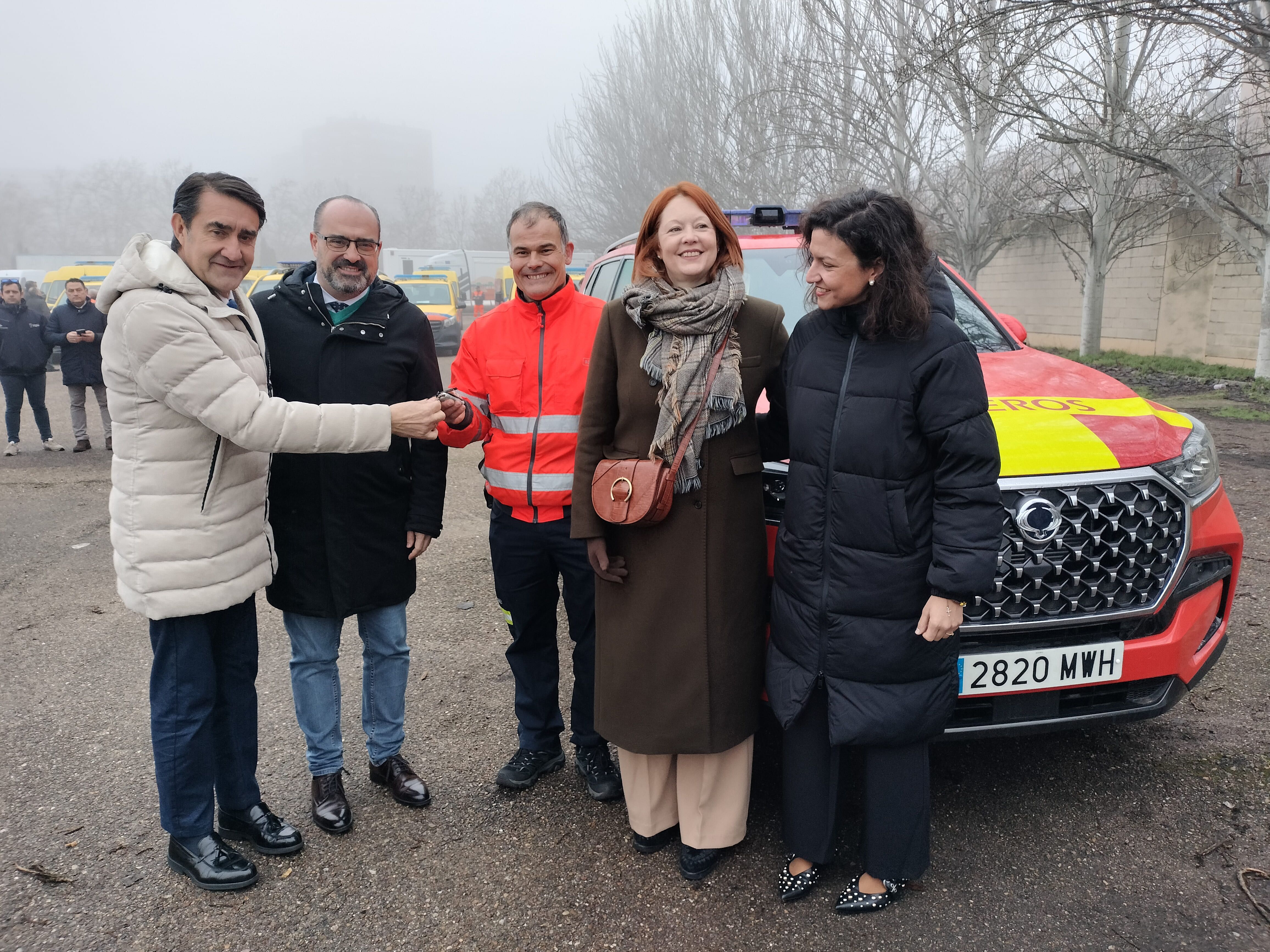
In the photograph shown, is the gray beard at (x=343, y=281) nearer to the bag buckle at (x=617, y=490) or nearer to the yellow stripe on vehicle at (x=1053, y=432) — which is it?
the bag buckle at (x=617, y=490)

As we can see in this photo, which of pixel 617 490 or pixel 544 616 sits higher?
pixel 617 490

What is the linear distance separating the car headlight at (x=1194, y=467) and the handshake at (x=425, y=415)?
2065mm

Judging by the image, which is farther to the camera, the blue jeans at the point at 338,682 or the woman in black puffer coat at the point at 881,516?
the blue jeans at the point at 338,682

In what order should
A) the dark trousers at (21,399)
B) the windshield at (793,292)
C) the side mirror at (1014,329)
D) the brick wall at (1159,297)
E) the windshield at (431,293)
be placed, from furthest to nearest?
1. the windshield at (431,293)
2. the brick wall at (1159,297)
3. the dark trousers at (21,399)
4. the side mirror at (1014,329)
5. the windshield at (793,292)

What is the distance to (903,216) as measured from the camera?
7.17 feet

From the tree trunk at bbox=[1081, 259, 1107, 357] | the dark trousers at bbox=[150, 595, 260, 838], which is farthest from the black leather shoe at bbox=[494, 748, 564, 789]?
the tree trunk at bbox=[1081, 259, 1107, 357]

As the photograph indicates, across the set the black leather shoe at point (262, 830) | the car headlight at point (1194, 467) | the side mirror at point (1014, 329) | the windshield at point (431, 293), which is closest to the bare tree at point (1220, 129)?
the side mirror at point (1014, 329)

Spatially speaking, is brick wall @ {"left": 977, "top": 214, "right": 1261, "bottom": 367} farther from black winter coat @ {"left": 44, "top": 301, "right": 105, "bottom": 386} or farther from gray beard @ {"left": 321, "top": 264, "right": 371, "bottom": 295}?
gray beard @ {"left": 321, "top": 264, "right": 371, "bottom": 295}

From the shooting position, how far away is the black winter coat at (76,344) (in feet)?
32.2

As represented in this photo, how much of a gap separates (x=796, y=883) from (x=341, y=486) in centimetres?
176

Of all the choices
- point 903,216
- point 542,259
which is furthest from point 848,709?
point 542,259

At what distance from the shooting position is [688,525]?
2.41m

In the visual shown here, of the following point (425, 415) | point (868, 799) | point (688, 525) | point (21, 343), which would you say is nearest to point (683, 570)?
point (688, 525)

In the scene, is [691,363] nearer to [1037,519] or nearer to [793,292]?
[1037,519]
